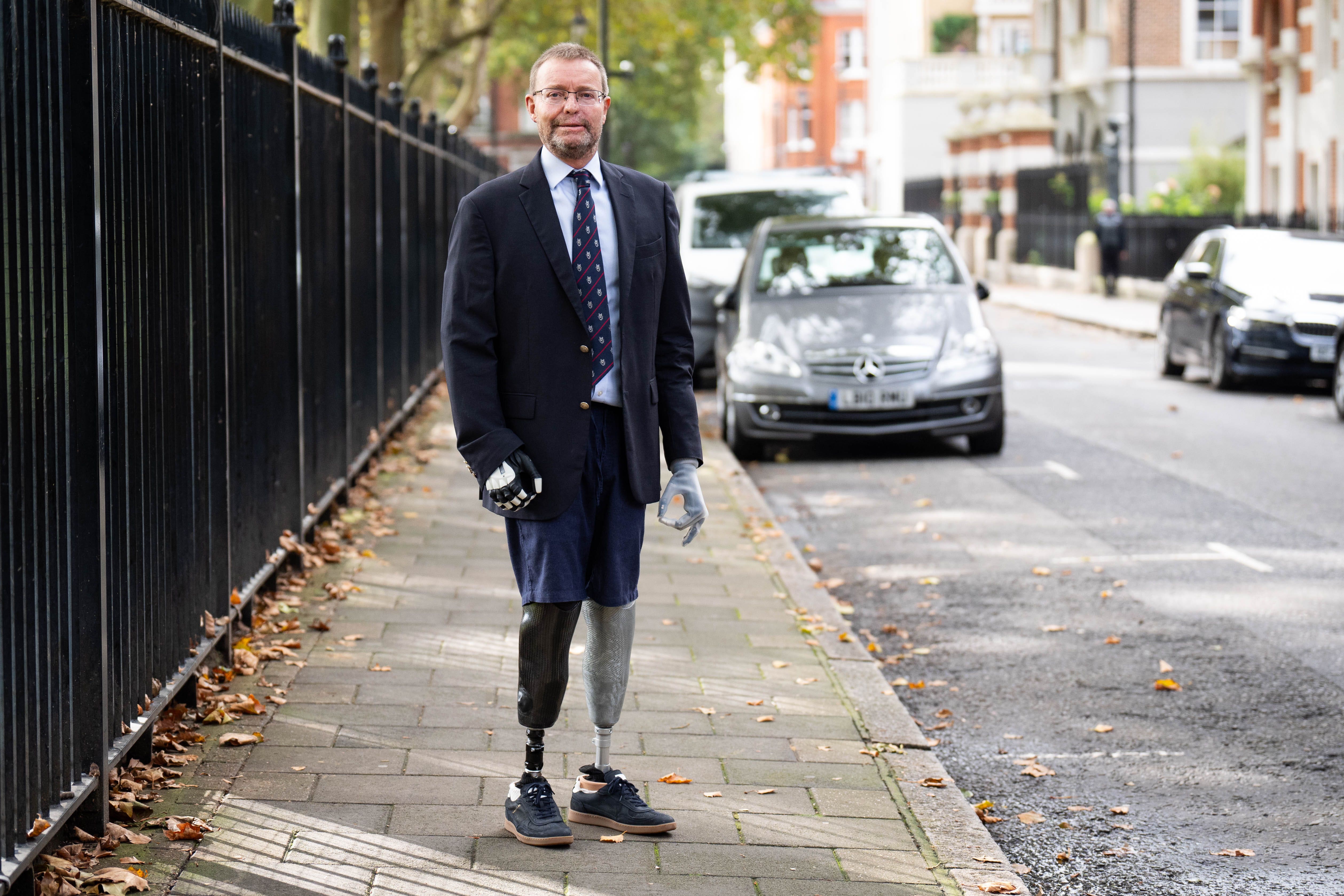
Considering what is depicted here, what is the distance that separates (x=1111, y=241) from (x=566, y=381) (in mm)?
31418

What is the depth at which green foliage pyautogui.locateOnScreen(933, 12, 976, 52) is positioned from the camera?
7219 centimetres

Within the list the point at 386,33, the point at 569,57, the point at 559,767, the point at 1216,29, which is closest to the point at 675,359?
the point at 569,57

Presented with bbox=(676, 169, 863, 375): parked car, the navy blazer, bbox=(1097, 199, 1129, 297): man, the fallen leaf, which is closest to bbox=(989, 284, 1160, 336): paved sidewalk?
bbox=(1097, 199, 1129, 297): man

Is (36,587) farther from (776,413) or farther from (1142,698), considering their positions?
(776,413)

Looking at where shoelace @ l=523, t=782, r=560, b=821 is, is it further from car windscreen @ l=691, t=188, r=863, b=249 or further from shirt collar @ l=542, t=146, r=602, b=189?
car windscreen @ l=691, t=188, r=863, b=249

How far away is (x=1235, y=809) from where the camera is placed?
16.7 ft

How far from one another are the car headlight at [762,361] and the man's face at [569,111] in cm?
823

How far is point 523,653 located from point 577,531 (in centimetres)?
34

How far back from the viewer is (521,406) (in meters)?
4.22

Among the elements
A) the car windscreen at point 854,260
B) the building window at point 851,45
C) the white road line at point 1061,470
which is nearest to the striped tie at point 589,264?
the white road line at point 1061,470

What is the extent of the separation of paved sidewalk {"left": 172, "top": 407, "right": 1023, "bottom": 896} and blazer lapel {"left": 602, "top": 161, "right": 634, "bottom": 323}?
1.32 meters

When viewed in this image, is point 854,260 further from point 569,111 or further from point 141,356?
point 569,111

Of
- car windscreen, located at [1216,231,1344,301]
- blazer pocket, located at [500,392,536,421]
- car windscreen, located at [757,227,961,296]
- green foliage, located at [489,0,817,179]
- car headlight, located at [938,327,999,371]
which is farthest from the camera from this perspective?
green foliage, located at [489,0,817,179]

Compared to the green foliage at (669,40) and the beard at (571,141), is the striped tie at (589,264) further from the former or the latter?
the green foliage at (669,40)
